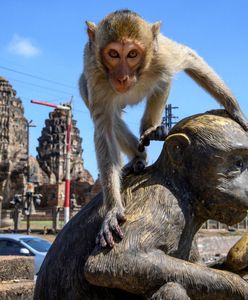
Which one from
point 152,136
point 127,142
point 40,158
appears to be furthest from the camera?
point 40,158

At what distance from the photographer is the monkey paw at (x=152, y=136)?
135 inches

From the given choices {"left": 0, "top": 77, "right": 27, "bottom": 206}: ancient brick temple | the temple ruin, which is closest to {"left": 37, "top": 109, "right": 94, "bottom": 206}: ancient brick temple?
the temple ruin

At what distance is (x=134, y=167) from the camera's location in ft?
10.6

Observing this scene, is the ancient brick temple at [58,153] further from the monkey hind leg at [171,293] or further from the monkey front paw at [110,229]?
the monkey hind leg at [171,293]

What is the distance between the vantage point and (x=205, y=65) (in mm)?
3787

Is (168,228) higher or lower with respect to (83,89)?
lower

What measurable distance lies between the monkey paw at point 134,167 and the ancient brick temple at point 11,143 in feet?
151

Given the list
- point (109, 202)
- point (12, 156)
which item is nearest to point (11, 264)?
point (109, 202)

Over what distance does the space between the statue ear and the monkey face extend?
1.89 ft

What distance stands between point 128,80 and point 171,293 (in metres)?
1.32

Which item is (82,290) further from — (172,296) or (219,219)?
(219,219)

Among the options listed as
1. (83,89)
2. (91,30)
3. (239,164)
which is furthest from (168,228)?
(83,89)

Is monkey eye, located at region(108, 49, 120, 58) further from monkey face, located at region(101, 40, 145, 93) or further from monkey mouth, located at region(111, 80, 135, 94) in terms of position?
monkey mouth, located at region(111, 80, 135, 94)

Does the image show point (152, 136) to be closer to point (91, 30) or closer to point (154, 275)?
point (91, 30)
